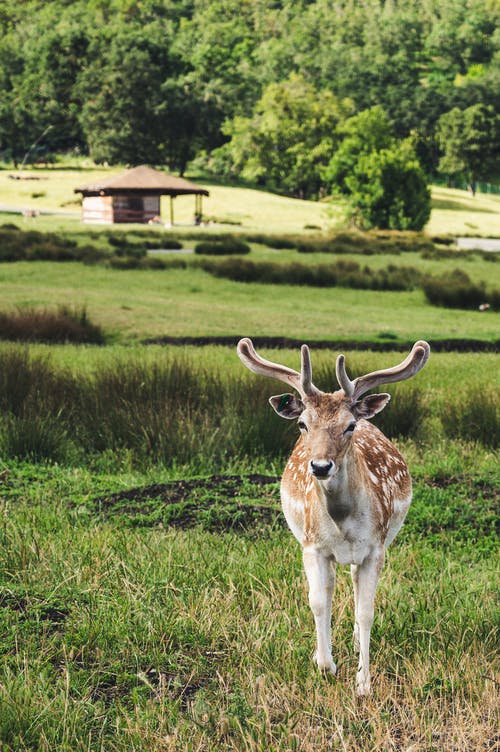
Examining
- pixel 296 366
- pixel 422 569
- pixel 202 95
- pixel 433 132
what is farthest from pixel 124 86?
pixel 422 569

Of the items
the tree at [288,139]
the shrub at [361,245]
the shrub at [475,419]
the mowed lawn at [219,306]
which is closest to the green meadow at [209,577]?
the shrub at [475,419]

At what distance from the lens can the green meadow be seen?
4020 mm

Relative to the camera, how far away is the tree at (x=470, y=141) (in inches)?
4316

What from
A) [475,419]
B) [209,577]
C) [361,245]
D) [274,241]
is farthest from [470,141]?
[209,577]

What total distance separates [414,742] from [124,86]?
4150 inches

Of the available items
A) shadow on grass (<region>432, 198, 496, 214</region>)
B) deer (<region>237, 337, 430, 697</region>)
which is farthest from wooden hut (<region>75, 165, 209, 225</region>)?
deer (<region>237, 337, 430, 697</region>)

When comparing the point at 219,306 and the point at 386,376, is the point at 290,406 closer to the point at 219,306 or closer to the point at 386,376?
the point at 386,376

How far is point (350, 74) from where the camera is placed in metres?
130

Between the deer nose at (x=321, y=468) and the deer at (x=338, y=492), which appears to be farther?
the deer at (x=338, y=492)

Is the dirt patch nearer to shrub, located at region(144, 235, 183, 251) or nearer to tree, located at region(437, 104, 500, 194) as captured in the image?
shrub, located at region(144, 235, 183, 251)

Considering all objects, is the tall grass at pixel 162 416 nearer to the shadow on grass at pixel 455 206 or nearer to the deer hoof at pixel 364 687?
the deer hoof at pixel 364 687

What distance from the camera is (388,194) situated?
69250mm

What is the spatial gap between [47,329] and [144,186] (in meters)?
48.2

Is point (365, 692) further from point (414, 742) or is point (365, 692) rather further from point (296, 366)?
point (296, 366)
